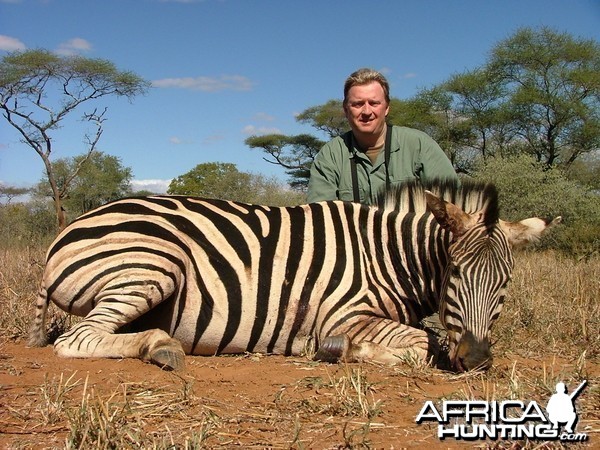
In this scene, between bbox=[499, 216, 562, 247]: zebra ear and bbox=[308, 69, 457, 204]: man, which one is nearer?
bbox=[499, 216, 562, 247]: zebra ear

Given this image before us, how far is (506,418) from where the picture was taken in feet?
6.78

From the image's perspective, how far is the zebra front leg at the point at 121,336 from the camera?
2779 mm

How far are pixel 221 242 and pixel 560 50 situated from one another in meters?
17.9

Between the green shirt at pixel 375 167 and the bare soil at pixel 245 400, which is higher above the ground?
the green shirt at pixel 375 167

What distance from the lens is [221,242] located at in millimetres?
3439

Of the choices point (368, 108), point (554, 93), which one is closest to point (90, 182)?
point (554, 93)

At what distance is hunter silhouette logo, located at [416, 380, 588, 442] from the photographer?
6.37 ft

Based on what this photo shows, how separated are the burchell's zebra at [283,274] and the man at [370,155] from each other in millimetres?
774

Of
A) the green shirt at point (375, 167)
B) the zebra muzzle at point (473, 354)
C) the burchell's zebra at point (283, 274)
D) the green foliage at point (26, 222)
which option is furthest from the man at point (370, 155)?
the green foliage at point (26, 222)

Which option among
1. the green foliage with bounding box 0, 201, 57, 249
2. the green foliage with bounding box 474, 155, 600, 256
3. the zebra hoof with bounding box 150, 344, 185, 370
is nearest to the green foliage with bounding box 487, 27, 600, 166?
the green foliage with bounding box 474, 155, 600, 256

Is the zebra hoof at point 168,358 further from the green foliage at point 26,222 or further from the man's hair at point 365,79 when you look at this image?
the green foliage at point 26,222

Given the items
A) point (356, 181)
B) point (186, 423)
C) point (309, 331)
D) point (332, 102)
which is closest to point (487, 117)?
point (332, 102)

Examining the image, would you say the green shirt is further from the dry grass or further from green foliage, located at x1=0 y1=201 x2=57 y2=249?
green foliage, located at x1=0 y1=201 x2=57 y2=249

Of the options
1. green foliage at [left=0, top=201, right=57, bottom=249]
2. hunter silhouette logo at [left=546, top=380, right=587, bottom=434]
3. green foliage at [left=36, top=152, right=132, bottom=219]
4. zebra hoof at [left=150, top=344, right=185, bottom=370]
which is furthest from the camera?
green foliage at [left=36, top=152, right=132, bottom=219]
